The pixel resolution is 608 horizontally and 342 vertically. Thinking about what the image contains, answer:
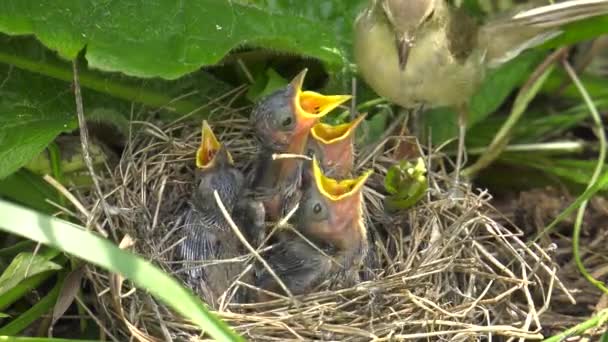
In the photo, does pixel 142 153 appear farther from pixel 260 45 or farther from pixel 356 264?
pixel 356 264

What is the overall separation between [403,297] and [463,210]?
13.3 inches

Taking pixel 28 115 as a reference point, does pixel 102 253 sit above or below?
above

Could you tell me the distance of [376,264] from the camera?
223 centimetres

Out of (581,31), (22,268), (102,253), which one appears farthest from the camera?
(581,31)

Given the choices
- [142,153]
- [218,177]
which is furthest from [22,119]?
[218,177]

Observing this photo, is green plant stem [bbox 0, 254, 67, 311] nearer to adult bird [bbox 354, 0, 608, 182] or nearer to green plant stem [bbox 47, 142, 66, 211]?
green plant stem [bbox 47, 142, 66, 211]

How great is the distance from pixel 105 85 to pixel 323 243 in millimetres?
725

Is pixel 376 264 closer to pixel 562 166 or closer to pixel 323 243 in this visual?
pixel 323 243

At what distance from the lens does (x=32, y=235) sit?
1.47m

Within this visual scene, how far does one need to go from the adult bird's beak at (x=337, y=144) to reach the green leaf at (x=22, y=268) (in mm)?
680

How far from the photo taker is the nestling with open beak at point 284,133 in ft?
7.07

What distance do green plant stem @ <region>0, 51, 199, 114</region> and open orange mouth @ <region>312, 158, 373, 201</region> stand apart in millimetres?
495

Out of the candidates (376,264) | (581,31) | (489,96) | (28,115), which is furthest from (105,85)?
(581,31)

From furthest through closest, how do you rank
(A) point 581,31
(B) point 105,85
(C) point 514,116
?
1. (C) point 514,116
2. (A) point 581,31
3. (B) point 105,85
